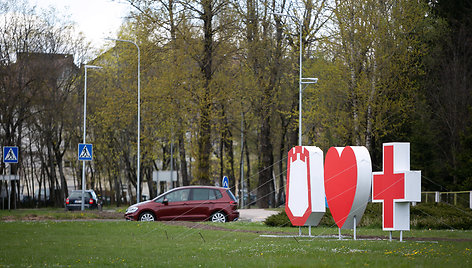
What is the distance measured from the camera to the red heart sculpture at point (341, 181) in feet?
57.3

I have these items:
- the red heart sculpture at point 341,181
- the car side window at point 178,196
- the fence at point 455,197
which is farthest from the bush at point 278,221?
the fence at point 455,197

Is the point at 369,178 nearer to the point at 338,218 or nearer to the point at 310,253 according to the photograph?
the point at 338,218

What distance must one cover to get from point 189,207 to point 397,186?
1190cm

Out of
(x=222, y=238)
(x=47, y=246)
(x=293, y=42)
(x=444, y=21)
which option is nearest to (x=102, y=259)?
(x=47, y=246)

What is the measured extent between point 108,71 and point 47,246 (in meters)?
42.1

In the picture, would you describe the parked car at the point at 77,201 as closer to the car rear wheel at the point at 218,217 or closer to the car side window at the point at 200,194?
the car side window at the point at 200,194

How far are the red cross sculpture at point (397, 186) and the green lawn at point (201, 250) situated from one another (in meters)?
0.62

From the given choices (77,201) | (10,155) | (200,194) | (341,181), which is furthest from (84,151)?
(341,181)

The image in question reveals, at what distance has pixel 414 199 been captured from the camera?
16.2 m

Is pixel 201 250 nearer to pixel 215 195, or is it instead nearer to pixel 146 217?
pixel 146 217

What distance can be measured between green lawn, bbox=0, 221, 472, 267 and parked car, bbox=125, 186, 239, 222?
615cm

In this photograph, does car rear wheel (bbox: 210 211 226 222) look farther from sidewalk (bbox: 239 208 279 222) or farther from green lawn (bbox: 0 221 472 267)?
green lawn (bbox: 0 221 472 267)

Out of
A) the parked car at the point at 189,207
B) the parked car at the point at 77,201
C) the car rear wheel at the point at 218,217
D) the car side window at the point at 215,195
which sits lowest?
the parked car at the point at 77,201

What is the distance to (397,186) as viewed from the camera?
16391 mm
